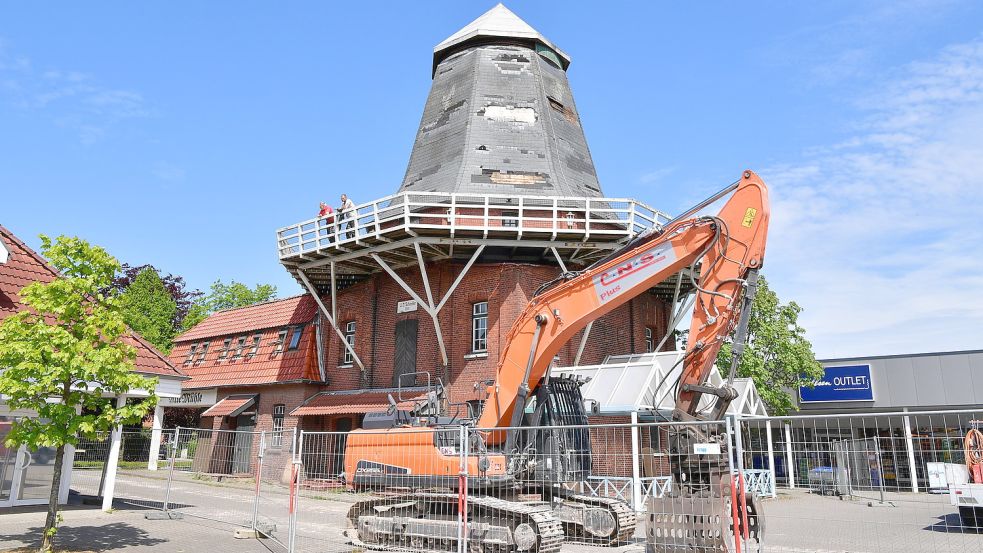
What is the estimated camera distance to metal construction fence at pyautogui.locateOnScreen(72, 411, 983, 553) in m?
7.31

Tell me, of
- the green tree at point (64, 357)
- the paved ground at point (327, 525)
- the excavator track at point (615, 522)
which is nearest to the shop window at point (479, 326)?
the paved ground at point (327, 525)

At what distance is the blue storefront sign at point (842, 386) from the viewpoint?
28562 millimetres

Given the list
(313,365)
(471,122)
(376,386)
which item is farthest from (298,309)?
(471,122)

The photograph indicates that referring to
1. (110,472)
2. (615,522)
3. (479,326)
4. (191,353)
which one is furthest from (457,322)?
(191,353)

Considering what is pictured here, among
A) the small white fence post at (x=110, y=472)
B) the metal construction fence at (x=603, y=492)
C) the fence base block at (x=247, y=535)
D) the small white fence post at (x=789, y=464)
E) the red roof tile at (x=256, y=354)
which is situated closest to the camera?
the metal construction fence at (x=603, y=492)

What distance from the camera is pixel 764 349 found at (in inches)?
1020

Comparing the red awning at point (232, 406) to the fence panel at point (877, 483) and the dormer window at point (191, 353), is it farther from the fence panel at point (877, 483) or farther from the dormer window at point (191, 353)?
the fence panel at point (877, 483)

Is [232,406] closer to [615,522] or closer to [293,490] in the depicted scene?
[293,490]

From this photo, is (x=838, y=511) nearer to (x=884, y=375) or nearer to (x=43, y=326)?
(x=43, y=326)

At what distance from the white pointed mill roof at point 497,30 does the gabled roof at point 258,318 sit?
10638mm

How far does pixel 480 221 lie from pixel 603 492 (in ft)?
25.9

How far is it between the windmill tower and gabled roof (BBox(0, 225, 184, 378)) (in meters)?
5.71

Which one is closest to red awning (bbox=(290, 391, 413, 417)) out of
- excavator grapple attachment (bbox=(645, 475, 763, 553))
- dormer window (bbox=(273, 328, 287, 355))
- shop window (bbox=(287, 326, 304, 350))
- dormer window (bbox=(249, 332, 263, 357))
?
shop window (bbox=(287, 326, 304, 350))

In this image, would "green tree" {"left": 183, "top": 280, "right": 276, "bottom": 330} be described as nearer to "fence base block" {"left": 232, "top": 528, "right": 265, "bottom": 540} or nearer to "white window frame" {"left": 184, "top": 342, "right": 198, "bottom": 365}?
"white window frame" {"left": 184, "top": 342, "right": 198, "bottom": 365}
